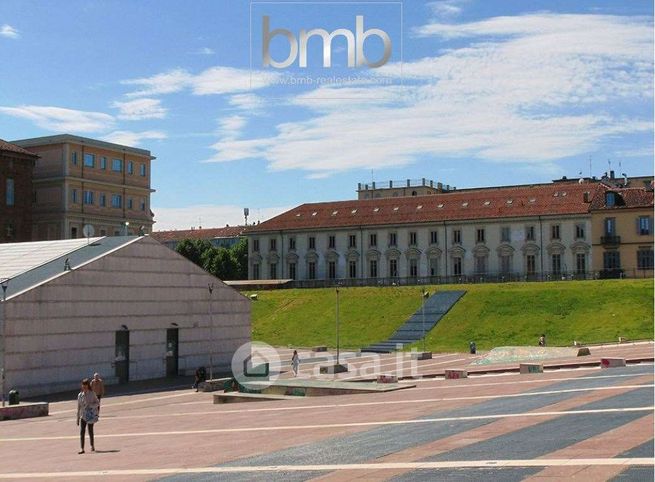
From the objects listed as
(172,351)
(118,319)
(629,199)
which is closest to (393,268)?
(629,199)

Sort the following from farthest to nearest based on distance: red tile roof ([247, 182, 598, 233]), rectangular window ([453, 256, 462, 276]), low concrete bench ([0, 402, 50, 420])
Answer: rectangular window ([453, 256, 462, 276]) → red tile roof ([247, 182, 598, 233]) → low concrete bench ([0, 402, 50, 420])

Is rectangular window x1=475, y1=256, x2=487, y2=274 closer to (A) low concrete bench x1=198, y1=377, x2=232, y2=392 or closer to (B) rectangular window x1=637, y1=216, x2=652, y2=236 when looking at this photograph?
(B) rectangular window x1=637, y1=216, x2=652, y2=236

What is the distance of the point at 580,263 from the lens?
92500mm

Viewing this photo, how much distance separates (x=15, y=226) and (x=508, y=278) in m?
55.0

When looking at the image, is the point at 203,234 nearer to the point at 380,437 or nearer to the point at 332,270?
the point at 332,270

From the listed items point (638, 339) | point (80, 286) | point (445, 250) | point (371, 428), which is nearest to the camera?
point (371, 428)

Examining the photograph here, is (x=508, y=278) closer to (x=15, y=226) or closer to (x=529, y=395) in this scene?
(x=15, y=226)

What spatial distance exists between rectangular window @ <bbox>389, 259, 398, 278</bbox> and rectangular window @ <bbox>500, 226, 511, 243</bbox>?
44.2 ft

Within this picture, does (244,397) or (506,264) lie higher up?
(506,264)

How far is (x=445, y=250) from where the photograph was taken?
10012cm

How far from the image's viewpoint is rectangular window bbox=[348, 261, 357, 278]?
105 meters

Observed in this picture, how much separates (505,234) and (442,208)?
32.6ft

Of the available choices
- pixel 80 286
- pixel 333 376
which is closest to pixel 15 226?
pixel 80 286

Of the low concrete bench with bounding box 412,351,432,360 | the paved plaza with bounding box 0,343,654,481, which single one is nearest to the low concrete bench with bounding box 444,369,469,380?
the paved plaza with bounding box 0,343,654,481
